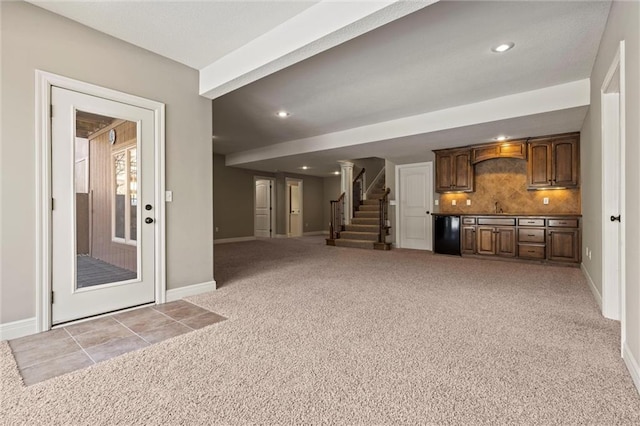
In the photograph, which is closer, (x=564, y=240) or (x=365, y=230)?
(x=564, y=240)

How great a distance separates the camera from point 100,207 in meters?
2.91

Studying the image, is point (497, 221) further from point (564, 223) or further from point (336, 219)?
point (336, 219)

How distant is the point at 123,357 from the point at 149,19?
8.68 ft

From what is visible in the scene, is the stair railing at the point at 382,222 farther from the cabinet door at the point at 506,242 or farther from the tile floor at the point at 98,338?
the tile floor at the point at 98,338

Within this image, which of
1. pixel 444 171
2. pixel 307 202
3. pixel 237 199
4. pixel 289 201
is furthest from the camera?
pixel 307 202

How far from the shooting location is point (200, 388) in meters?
1.67

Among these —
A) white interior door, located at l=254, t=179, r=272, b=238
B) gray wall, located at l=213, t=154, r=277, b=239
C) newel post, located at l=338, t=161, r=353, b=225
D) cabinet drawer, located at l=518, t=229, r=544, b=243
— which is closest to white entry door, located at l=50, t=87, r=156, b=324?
gray wall, located at l=213, t=154, r=277, b=239

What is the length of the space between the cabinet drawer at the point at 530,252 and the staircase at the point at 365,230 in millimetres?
2781

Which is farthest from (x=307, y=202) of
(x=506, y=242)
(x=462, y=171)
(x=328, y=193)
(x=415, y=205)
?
(x=506, y=242)

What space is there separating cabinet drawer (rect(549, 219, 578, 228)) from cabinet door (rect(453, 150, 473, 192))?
63.7 inches

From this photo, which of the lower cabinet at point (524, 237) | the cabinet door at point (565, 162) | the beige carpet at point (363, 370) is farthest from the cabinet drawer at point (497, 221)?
the beige carpet at point (363, 370)

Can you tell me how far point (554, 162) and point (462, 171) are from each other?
5.24ft

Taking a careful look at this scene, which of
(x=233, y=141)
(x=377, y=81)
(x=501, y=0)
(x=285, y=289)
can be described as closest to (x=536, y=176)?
(x=377, y=81)

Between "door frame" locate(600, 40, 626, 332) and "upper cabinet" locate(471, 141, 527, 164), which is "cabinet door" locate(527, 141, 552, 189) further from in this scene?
"door frame" locate(600, 40, 626, 332)
